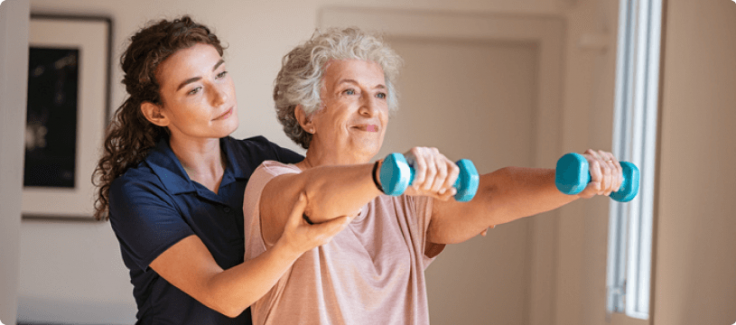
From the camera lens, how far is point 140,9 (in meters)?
2.97

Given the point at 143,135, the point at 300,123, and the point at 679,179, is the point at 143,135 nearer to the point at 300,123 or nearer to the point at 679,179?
the point at 300,123

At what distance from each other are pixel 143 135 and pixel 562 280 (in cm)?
228

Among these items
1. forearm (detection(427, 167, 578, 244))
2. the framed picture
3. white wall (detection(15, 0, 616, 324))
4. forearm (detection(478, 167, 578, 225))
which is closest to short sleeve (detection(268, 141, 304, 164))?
forearm (detection(427, 167, 578, 244))

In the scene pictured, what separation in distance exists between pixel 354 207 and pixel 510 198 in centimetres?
39

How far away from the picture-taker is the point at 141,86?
1.42 meters

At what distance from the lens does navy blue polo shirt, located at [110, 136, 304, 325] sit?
125 centimetres

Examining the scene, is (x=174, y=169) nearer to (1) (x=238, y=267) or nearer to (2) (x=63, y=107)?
(1) (x=238, y=267)

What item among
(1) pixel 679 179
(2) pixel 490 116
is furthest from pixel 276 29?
(1) pixel 679 179

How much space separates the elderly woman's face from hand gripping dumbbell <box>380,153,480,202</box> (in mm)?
402

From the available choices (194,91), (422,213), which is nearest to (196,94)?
(194,91)

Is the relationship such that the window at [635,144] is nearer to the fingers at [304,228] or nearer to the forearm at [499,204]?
the forearm at [499,204]

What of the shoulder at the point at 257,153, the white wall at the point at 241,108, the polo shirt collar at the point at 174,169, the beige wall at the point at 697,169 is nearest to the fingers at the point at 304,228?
the polo shirt collar at the point at 174,169

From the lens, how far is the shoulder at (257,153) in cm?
156

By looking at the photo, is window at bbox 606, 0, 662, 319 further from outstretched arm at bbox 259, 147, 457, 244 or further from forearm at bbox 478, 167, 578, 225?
outstretched arm at bbox 259, 147, 457, 244
